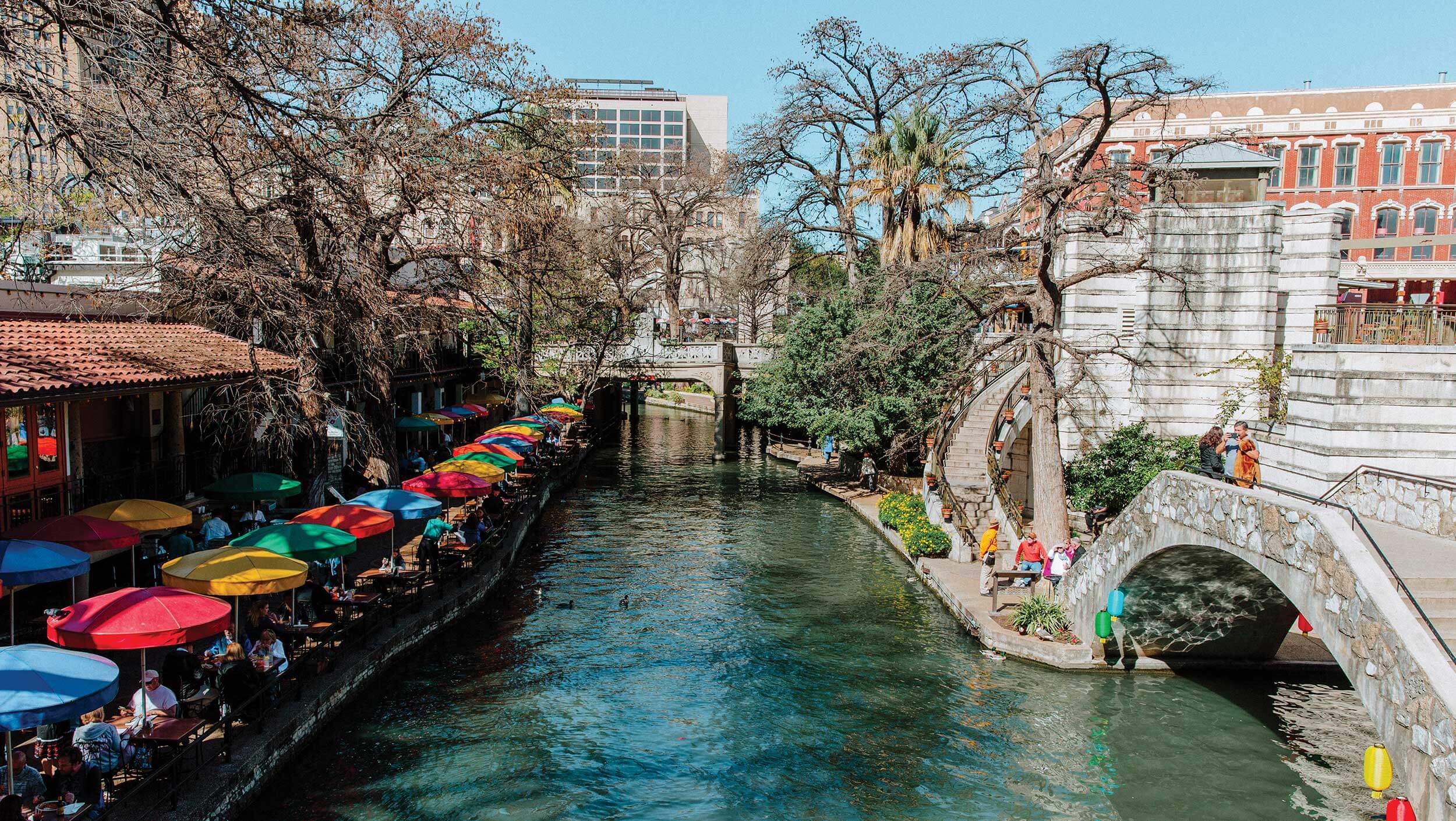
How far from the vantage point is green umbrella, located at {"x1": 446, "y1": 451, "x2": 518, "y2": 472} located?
25.6 metres

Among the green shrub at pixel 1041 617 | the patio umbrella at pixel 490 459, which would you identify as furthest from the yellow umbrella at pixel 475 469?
the green shrub at pixel 1041 617

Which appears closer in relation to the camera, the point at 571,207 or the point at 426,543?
the point at 426,543

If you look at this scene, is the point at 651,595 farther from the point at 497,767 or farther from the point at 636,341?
the point at 636,341

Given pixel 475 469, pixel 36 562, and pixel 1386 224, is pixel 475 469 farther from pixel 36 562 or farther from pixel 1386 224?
pixel 1386 224

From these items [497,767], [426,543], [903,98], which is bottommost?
[497,767]

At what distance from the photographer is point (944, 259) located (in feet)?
71.9

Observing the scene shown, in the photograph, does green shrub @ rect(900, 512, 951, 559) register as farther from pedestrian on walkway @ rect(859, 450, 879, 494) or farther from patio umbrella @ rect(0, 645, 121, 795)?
patio umbrella @ rect(0, 645, 121, 795)

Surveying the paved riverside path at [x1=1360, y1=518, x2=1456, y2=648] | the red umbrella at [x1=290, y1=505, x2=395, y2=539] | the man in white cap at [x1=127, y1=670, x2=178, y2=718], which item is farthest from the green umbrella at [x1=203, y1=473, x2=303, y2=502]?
the paved riverside path at [x1=1360, y1=518, x2=1456, y2=648]

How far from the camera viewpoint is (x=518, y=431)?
34875 millimetres

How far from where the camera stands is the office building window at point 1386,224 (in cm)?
4931

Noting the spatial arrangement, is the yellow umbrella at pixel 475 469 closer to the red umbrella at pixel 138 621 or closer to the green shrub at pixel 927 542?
the green shrub at pixel 927 542

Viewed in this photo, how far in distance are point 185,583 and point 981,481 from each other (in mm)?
23368

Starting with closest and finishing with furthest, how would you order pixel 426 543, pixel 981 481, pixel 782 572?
pixel 426 543 < pixel 782 572 < pixel 981 481

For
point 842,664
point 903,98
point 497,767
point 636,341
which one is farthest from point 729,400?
point 497,767
